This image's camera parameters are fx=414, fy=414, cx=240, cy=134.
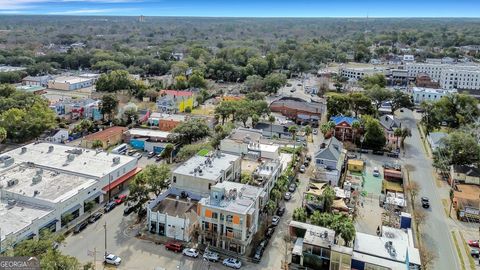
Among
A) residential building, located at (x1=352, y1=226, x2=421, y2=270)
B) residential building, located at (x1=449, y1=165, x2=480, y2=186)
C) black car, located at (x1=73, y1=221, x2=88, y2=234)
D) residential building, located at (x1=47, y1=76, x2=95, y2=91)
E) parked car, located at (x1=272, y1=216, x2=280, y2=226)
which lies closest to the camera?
residential building, located at (x1=352, y1=226, x2=421, y2=270)

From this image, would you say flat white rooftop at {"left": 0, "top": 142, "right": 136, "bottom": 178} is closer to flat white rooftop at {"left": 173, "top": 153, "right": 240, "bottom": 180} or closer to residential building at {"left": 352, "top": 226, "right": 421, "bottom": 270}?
flat white rooftop at {"left": 173, "top": 153, "right": 240, "bottom": 180}

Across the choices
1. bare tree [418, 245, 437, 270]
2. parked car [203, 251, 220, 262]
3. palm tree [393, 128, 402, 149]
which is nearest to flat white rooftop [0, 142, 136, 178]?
parked car [203, 251, 220, 262]

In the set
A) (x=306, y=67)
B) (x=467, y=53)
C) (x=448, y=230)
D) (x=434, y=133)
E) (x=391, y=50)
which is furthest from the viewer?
(x=391, y=50)

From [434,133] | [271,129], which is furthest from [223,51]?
[434,133]

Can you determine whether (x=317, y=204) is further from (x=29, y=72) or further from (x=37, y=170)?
(x=29, y=72)

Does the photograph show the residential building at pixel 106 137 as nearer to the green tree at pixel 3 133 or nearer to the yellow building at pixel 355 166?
the green tree at pixel 3 133
